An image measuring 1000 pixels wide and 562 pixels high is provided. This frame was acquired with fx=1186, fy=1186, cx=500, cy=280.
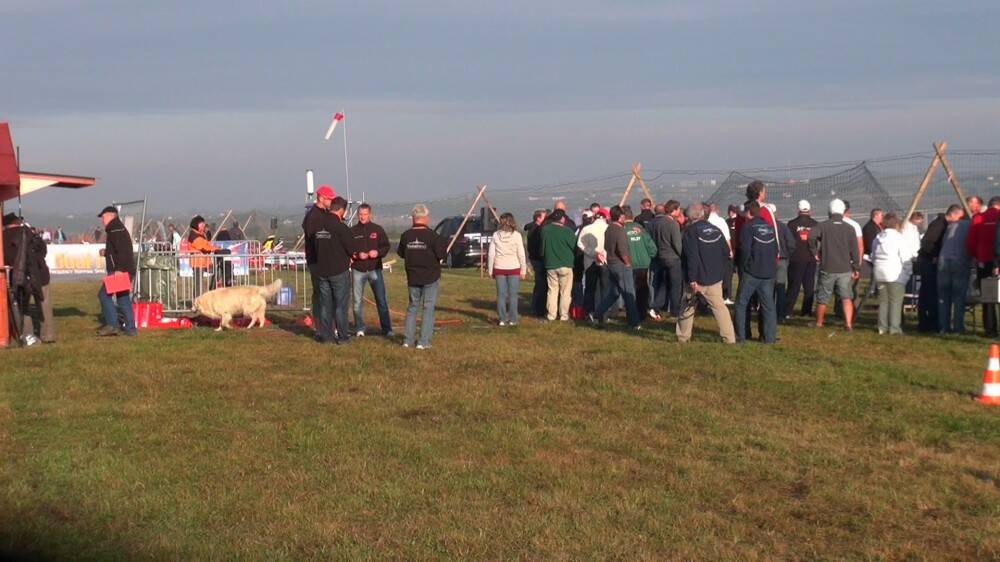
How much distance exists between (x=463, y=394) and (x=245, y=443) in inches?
105

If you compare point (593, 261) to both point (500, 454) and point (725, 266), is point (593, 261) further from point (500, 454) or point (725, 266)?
point (500, 454)

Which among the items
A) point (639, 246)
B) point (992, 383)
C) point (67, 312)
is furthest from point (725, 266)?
point (67, 312)

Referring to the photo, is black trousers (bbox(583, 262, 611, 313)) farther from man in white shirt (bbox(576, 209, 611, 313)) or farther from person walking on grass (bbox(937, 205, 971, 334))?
Answer: person walking on grass (bbox(937, 205, 971, 334))

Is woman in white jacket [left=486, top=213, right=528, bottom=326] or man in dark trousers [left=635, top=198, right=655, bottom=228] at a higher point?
man in dark trousers [left=635, top=198, right=655, bottom=228]

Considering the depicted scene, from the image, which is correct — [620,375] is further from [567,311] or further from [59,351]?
[59,351]

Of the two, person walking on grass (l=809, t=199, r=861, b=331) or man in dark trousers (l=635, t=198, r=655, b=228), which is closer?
person walking on grass (l=809, t=199, r=861, b=331)

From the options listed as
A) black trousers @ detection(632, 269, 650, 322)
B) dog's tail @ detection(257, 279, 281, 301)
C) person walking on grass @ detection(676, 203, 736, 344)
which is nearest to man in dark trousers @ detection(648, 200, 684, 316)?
black trousers @ detection(632, 269, 650, 322)

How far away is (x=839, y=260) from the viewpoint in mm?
16359

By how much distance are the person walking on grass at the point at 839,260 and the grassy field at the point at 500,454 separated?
185 centimetres

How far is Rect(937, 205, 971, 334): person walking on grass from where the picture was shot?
1572cm

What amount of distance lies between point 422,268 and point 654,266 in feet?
16.8

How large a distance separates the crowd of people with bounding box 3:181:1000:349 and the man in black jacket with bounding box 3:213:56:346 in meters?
0.02

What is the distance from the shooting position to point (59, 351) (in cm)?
1477

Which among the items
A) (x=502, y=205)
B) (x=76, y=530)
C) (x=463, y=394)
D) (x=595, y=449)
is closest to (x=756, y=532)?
(x=595, y=449)
